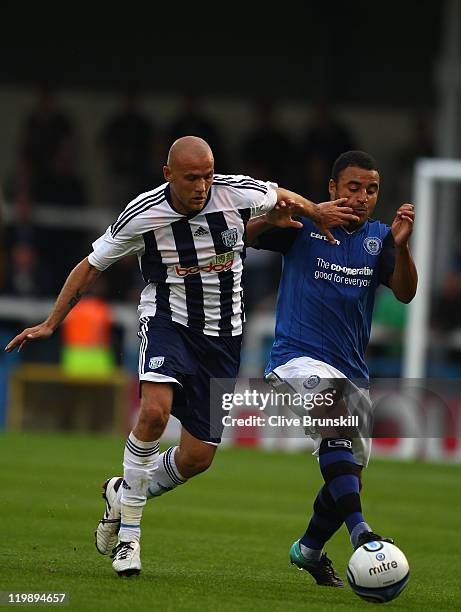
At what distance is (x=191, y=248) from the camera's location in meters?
6.88

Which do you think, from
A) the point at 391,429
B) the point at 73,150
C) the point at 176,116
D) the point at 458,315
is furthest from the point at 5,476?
the point at 176,116

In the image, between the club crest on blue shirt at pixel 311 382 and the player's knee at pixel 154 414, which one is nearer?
the player's knee at pixel 154 414

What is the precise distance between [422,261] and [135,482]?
9.81m

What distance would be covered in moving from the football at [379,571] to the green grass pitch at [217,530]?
0.44 feet

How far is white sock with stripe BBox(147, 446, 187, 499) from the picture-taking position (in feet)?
23.9

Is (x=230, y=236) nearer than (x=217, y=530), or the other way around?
(x=230, y=236)

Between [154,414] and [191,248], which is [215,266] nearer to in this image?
[191,248]

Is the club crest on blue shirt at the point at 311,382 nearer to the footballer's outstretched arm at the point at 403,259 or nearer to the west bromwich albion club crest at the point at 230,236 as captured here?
the footballer's outstretched arm at the point at 403,259

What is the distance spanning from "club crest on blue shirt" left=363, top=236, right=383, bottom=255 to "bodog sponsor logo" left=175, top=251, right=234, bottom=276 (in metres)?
0.69

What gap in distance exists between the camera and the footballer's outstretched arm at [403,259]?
6.72 meters

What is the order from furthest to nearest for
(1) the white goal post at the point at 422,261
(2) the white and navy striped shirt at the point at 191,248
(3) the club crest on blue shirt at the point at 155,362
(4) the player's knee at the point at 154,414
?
(1) the white goal post at the point at 422,261 → (2) the white and navy striped shirt at the point at 191,248 → (3) the club crest on blue shirt at the point at 155,362 → (4) the player's knee at the point at 154,414

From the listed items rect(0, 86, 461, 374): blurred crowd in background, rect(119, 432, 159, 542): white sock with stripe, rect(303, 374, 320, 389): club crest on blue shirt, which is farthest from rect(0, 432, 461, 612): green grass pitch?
rect(0, 86, 461, 374): blurred crowd in background

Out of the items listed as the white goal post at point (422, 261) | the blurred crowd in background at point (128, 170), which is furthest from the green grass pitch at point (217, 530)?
the blurred crowd in background at point (128, 170)

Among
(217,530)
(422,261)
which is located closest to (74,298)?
(217,530)
